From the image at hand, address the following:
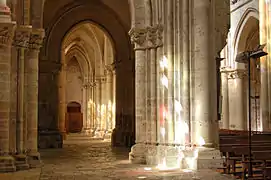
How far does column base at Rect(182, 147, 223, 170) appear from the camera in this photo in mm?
10367

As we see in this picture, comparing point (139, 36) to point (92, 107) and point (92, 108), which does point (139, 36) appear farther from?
point (92, 107)

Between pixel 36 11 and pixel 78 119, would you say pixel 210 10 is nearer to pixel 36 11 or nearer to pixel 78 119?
pixel 36 11

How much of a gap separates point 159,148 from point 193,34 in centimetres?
348

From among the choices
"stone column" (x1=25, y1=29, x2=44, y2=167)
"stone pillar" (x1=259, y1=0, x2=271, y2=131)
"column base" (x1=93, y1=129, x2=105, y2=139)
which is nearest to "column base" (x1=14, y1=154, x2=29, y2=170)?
"stone column" (x1=25, y1=29, x2=44, y2=167)

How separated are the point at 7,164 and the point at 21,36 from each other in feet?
11.5

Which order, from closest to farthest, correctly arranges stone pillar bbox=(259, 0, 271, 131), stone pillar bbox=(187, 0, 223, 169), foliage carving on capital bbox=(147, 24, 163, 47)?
stone pillar bbox=(187, 0, 223, 169) → foliage carving on capital bbox=(147, 24, 163, 47) → stone pillar bbox=(259, 0, 271, 131)

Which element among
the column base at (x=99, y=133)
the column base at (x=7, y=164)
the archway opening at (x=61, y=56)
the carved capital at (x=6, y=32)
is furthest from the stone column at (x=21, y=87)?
the column base at (x=99, y=133)

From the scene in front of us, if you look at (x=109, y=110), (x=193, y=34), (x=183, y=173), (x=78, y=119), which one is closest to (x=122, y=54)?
(x=109, y=110)

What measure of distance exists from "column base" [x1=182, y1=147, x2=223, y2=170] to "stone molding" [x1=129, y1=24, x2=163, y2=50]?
3578 millimetres

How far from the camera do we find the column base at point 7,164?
400 inches

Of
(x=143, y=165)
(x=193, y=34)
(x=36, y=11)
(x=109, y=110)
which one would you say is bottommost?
(x=143, y=165)

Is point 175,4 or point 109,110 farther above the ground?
point 175,4

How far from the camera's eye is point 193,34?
36.6ft

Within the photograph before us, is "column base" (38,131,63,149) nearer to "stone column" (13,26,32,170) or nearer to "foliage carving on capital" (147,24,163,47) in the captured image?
"stone column" (13,26,32,170)
